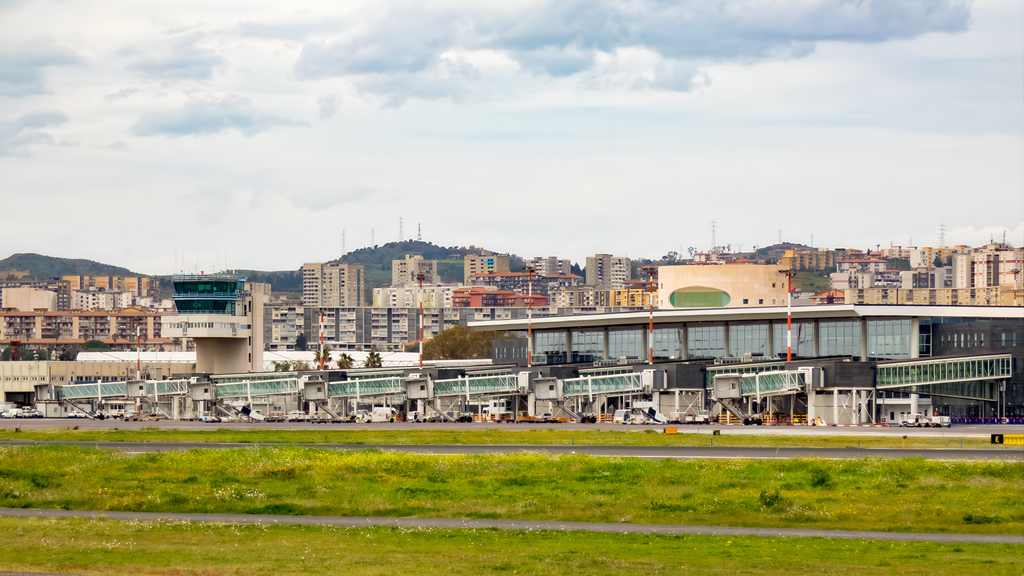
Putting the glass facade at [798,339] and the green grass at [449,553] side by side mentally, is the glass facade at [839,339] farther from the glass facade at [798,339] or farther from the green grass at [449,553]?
the green grass at [449,553]

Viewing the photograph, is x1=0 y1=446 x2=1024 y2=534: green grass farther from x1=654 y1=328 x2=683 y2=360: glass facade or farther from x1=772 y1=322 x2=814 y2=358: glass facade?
x1=654 y1=328 x2=683 y2=360: glass facade

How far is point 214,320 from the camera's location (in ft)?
482

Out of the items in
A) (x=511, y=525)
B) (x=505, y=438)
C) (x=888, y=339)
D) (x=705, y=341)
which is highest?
(x=888, y=339)

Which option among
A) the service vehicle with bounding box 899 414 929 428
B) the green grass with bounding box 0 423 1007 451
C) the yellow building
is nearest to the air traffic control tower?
the green grass with bounding box 0 423 1007 451

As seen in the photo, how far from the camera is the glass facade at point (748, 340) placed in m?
134

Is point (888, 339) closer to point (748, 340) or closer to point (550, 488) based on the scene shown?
point (748, 340)

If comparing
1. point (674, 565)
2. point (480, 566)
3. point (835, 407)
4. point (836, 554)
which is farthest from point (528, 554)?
point (835, 407)

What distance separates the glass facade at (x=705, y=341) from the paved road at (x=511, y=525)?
336ft

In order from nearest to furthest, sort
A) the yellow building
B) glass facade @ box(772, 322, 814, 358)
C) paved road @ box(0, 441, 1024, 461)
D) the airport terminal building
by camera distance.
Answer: paved road @ box(0, 441, 1024, 461)
the airport terminal building
glass facade @ box(772, 322, 814, 358)
the yellow building

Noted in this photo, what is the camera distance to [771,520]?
38.5 m

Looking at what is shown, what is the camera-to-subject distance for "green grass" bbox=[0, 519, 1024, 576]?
29.7 meters

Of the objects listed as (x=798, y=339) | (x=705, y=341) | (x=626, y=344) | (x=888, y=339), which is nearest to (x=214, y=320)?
(x=626, y=344)

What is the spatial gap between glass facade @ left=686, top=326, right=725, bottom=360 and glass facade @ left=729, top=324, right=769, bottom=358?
1.55 m

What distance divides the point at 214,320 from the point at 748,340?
69302 mm
